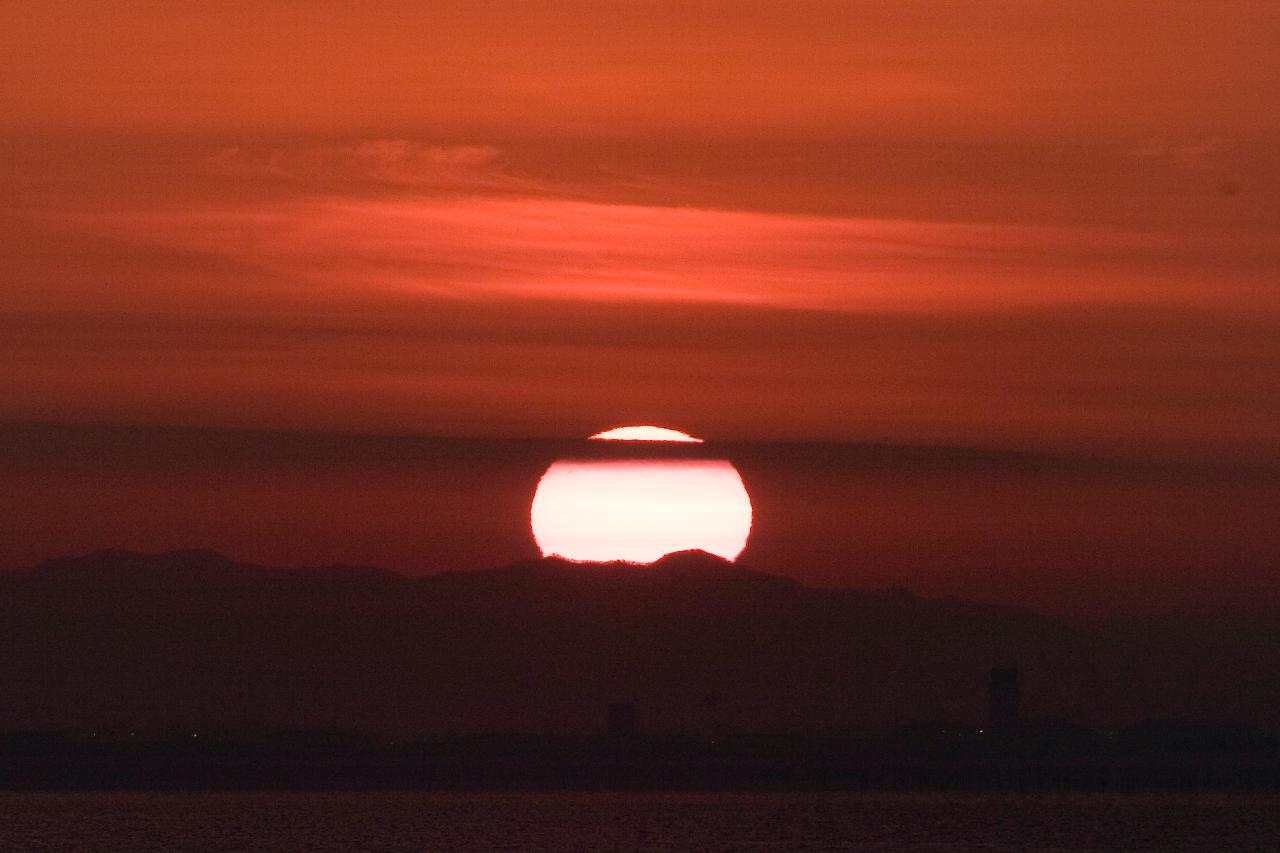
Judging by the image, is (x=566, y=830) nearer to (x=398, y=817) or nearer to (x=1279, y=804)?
(x=398, y=817)

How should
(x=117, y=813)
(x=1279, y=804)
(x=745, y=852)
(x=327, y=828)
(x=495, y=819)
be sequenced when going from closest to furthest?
(x=745, y=852) → (x=327, y=828) → (x=495, y=819) → (x=117, y=813) → (x=1279, y=804)

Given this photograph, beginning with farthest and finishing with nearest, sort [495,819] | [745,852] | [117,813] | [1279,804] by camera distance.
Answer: [1279,804]
[117,813]
[495,819]
[745,852]

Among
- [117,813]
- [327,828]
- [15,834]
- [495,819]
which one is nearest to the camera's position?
[15,834]

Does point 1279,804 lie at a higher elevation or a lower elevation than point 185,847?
higher

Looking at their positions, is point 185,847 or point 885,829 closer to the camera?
point 185,847

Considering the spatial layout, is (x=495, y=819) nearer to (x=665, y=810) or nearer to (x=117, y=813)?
(x=665, y=810)

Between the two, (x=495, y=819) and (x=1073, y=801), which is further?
(x=1073, y=801)

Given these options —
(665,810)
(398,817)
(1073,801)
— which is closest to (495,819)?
(398,817)

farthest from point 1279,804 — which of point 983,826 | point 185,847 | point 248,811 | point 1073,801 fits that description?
point 185,847

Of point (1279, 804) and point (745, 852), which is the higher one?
point (1279, 804)
